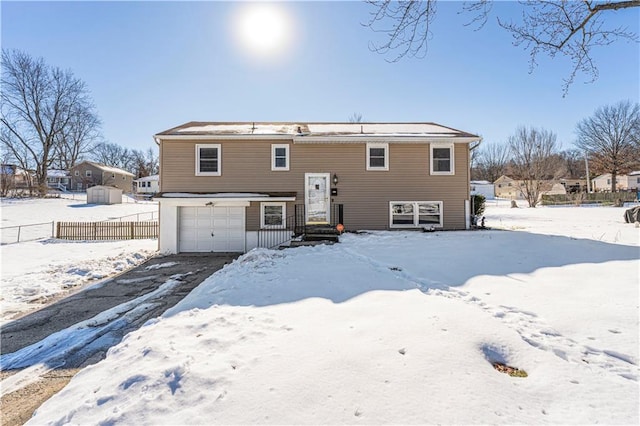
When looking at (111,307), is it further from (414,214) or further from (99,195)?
(99,195)

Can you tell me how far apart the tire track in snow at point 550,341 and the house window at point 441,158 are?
819cm

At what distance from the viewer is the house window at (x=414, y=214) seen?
12.1m

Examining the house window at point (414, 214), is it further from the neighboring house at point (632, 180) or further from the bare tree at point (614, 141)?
the neighboring house at point (632, 180)

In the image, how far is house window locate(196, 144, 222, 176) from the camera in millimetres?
12047

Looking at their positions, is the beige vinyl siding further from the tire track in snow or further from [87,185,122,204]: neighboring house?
[87,185,122,204]: neighboring house

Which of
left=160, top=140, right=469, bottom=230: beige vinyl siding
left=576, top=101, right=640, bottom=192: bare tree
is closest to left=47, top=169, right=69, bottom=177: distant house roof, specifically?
left=160, top=140, right=469, bottom=230: beige vinyl siding

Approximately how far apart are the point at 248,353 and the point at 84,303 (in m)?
5.59

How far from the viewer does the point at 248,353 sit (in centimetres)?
311

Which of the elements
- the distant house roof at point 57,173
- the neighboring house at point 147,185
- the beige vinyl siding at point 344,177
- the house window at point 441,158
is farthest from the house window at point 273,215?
the distant house roof at point 57,173

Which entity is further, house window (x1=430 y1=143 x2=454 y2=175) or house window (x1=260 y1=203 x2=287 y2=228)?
→ house window (x1=430 y1=143 x2=454 y2=175)

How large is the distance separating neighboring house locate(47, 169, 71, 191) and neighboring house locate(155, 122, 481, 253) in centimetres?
4597

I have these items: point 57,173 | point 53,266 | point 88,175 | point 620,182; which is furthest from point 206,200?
point 620,182

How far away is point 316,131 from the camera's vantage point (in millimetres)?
12938

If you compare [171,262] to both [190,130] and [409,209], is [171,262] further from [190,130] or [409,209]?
[409,209]
